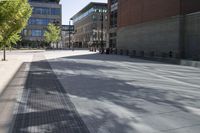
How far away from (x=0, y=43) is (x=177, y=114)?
20043 mm

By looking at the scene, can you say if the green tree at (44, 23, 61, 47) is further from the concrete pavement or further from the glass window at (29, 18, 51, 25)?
the concrete pavement

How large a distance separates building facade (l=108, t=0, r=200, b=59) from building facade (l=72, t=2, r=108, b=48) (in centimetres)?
5737

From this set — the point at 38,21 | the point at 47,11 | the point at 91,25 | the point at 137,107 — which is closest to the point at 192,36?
the point at 137,107

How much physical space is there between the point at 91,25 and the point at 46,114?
407 feet

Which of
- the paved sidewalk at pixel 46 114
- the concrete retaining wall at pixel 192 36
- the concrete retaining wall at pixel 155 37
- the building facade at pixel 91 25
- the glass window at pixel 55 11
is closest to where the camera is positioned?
the paved sidewalk at pixel 46 114

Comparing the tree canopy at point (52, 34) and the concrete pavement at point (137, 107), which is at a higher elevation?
the tree canopy at point (52, 34)

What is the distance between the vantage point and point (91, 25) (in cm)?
13200

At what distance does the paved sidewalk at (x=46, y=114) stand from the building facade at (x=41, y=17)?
→ 11029cm

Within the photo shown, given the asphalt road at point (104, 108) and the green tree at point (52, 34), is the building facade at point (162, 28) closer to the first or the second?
the asphalt road at point (104, 108)

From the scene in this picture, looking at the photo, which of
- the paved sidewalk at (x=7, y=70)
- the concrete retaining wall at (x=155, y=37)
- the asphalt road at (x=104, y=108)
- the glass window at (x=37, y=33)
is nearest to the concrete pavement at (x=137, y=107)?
the asphalt road at (x=104, y=108)

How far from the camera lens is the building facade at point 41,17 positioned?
121894 millimetres

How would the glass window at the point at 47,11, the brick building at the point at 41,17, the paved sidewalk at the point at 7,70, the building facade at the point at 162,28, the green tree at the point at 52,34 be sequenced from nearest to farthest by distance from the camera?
the paved sidewalk at the point at 7,70
the building facade at the point at 162,28
the green tree at the point at 52,34
the brick building at the point at 41,17
the glass window at the point at 47,11

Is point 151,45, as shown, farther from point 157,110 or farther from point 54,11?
point 54,11

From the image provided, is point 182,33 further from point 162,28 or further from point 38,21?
point 38,21
